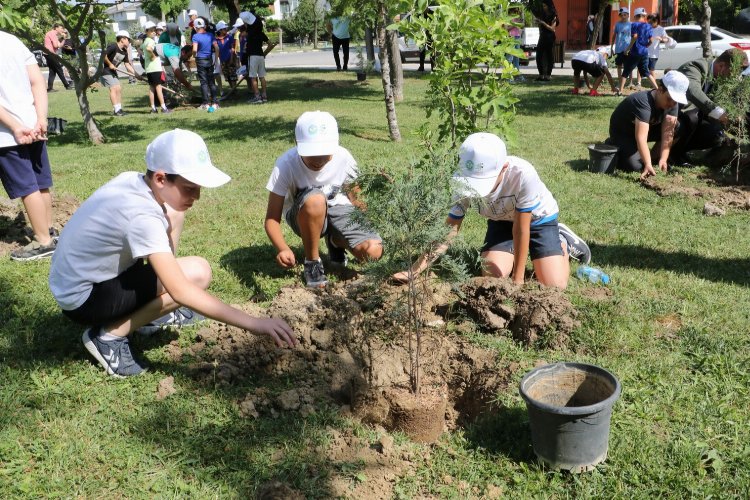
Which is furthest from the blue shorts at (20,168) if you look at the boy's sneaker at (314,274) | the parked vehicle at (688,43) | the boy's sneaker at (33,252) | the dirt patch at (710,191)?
the parked vehicle at (688,43)

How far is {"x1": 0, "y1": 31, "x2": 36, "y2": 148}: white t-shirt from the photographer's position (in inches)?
180

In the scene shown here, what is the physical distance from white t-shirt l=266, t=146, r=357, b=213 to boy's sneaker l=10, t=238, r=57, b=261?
1998 millimetres

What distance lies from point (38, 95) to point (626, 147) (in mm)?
6019

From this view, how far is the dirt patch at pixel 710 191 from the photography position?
237 inches

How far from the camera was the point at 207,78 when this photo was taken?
1348cm

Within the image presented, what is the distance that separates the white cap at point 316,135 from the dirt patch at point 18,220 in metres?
2.88

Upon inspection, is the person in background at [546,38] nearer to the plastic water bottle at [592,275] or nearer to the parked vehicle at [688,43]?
the parked vehicle at [688,43]

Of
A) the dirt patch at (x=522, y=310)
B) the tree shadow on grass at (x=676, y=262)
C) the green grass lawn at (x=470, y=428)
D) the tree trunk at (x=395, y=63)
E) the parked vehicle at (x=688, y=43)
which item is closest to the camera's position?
the green grass lawn at (x=470, y=428)

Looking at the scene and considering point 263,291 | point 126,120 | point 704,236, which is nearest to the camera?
point 263,291

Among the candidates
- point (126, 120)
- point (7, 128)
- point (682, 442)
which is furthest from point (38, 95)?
point (126, 120)

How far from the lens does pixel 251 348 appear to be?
11.2 feet

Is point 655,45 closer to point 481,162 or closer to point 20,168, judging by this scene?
point 481,162

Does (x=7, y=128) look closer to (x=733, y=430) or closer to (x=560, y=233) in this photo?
(x=560, y=233)

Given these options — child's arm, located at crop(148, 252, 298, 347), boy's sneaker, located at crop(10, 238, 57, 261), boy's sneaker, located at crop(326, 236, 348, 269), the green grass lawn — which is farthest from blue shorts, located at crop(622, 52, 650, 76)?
child's arm, located at crop(148, 252, 298, 347)
